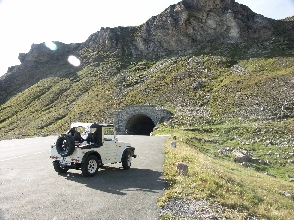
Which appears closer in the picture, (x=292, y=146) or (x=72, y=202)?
(x=72, y=202)

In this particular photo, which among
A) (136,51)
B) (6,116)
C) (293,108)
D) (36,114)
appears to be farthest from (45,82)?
(293,108)

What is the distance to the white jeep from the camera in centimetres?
1402

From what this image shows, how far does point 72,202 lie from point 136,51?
89.9m

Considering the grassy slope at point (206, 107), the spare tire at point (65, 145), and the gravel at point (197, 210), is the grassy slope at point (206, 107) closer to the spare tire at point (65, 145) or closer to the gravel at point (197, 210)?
the gravel at point (197, 210)

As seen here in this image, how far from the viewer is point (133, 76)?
81375 mm

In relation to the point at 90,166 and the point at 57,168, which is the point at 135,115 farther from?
the point at 90,166

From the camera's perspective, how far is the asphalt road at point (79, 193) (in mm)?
9164

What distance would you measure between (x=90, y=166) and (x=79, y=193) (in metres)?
3.12

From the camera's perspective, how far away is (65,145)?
14266mm

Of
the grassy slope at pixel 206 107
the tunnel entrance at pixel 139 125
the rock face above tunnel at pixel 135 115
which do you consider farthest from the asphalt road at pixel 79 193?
the tunnel entrance at pixel 139 125

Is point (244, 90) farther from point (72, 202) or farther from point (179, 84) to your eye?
point (72, 202)

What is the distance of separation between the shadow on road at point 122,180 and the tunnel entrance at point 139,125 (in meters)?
40.4

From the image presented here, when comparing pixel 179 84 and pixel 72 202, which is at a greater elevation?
pixel 179 84

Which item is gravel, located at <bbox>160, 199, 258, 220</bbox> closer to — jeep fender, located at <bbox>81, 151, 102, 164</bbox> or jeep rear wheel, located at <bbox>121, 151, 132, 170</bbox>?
jeep fender, located at <bbox>81, 151, 102, 164</bbox>
